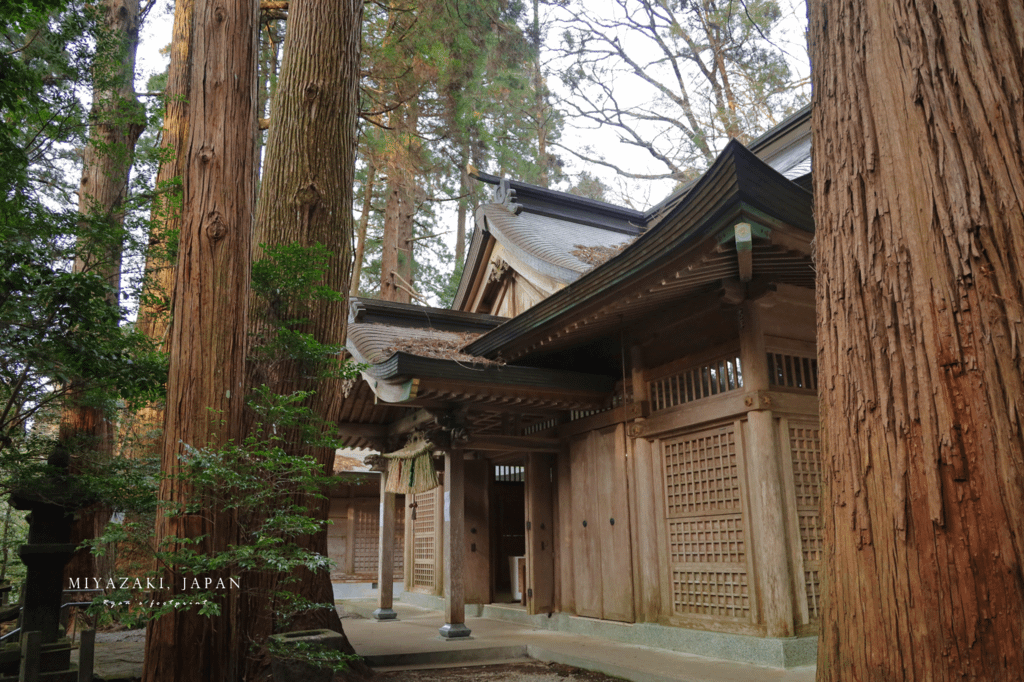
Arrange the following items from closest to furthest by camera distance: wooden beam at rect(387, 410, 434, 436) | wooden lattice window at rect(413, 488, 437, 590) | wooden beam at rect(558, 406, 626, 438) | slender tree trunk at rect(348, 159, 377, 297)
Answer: wooden beam at rect(558, 406, 626, 438), wooden beam at rect(387, 410, 434, 436), wooden lattice window at rect(413, 488, 437, 590), slender tree trunk at rect(348, 159, 377, 297)

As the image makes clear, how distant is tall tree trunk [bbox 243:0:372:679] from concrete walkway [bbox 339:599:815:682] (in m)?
1.69

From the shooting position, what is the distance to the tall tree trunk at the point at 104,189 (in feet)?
16.4

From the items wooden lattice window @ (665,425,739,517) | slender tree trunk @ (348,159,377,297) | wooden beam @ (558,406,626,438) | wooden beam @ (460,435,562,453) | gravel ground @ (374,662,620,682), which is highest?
slender tree trunk @ (348,159,377,297)

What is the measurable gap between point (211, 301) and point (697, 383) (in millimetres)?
4302

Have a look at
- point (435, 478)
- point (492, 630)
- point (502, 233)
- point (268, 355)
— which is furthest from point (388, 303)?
point (268, 355)

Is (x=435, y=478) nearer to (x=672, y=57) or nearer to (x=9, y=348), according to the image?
(x=9, y=348)

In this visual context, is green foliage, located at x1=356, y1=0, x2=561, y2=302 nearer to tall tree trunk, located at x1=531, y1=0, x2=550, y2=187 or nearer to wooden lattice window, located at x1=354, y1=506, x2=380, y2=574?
tall tree trunk, located at x1=531, y1=0, x2=550, y2=187

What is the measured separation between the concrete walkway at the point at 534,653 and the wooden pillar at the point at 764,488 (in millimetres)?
476

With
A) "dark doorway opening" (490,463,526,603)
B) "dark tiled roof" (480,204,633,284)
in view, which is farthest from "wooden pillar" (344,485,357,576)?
"dark tiled roof" (480,204,633,284)

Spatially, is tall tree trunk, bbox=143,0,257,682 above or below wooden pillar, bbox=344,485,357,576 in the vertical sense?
above

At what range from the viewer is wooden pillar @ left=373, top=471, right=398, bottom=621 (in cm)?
935

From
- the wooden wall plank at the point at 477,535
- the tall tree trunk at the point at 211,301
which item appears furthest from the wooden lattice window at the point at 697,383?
the wooden wall plank at the point at 477,535

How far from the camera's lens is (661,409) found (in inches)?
262

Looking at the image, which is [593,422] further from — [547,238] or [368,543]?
[368,543]
